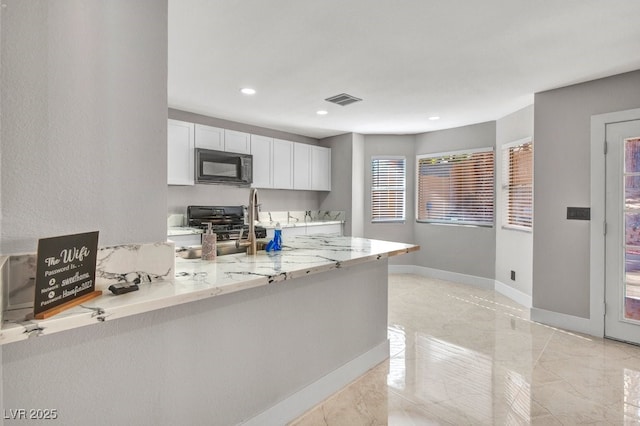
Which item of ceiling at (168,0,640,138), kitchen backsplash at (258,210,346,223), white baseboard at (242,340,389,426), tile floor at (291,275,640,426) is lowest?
tile floor at (291,275,640,426)

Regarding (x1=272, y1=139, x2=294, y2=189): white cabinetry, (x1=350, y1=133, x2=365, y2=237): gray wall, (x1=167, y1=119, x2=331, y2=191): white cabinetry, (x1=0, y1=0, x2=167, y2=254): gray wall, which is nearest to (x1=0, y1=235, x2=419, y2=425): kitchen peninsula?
(x1=0, y1=0, x2=167, y2=254): gray wall

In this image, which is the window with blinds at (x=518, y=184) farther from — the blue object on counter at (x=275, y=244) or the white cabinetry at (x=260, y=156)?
the blue object on counter at (x=275, y=244)

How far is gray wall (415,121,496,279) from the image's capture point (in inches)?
189

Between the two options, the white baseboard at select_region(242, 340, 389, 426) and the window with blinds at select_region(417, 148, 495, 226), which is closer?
the white baseboard at select_region(242, 340, 389, 426)

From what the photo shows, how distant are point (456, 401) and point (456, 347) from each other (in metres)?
0.84

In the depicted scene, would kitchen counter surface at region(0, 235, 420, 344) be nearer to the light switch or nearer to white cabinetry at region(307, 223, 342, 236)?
the light switch

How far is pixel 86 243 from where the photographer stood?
111 centimetres

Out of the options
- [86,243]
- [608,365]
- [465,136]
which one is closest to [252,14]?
[86,243]

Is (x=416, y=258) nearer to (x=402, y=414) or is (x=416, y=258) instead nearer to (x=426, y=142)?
(x=426, y=142)

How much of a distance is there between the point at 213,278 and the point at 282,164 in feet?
12.5

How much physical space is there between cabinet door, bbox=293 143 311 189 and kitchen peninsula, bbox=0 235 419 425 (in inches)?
116

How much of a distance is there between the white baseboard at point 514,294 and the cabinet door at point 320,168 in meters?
3.00

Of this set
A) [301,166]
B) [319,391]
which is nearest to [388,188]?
[301,166]

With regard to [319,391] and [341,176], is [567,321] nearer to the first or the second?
[319,391]
